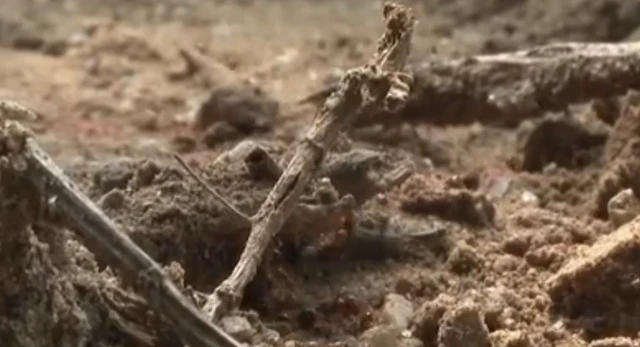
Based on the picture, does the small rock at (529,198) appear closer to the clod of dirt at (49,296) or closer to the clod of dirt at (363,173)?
the clod of dirt at (363,173)

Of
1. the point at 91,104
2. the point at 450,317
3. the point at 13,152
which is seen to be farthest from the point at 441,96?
the point at 13,152

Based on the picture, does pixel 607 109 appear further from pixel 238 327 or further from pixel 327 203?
pixel 238 327

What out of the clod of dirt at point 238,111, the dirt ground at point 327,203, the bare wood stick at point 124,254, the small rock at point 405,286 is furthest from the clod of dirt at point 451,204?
the bare wood stick at point 124,254

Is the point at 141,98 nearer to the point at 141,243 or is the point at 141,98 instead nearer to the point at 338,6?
the point at 338,6

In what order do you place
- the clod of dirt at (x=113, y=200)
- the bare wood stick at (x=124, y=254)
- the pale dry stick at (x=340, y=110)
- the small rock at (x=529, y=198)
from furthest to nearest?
the small rock at (x=529, y=198) → the clod of dirt at (x=113, y=200) → the pale dry stick at (x=340, y=110) → the bare wood stick at (x=124, y=254)

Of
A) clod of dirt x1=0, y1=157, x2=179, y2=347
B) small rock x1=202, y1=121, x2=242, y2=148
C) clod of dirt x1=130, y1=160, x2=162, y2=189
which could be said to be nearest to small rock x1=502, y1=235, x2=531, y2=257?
clod of dirt x1=130, y1=160, x2=162, y2=189

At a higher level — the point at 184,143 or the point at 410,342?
the point at 184,143

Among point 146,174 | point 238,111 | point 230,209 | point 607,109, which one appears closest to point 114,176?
point 146,174
